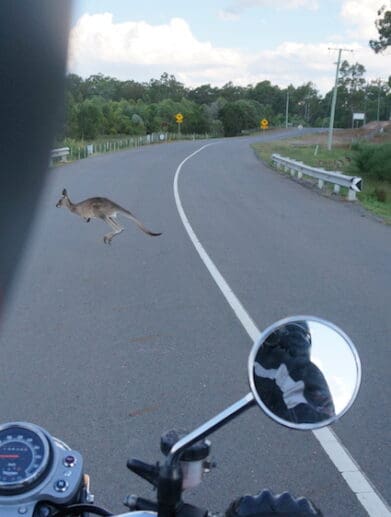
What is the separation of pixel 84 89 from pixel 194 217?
8.85m

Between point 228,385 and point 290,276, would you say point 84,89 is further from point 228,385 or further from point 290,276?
point 290,276

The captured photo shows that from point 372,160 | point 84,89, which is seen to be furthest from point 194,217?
point 372,160

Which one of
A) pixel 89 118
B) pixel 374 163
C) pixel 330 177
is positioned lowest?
pixel 374 163

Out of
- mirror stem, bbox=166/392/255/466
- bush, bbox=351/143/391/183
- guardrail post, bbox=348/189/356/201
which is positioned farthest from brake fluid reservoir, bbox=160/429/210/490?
bush, bbox=351/143/391/183

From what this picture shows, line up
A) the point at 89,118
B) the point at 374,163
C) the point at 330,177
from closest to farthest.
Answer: the point at 89,118, the point at 330,177, the point at 374,163

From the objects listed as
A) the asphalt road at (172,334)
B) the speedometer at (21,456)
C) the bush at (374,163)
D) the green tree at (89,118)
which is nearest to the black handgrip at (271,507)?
the speedometer at (21,456)

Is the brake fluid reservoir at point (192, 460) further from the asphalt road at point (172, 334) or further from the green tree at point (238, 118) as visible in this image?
the green tree at point (238, 118)

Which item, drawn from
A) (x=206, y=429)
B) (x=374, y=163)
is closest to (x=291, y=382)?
(x=206, y=429)

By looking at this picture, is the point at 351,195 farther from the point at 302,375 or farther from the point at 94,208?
the point at 302,375

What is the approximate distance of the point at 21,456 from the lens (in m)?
1.63

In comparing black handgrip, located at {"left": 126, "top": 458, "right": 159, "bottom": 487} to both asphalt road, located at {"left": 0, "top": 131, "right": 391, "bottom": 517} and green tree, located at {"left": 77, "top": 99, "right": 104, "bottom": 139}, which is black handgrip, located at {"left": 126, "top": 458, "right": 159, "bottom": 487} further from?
green tree, located at {"left": 77, "top": 99, "right": 104, "bottom": 139}

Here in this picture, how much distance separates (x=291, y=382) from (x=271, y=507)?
0.87ft

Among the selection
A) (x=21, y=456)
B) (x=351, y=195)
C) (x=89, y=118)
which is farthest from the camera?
(x=351, y=195)

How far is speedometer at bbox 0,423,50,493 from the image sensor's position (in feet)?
5.10
